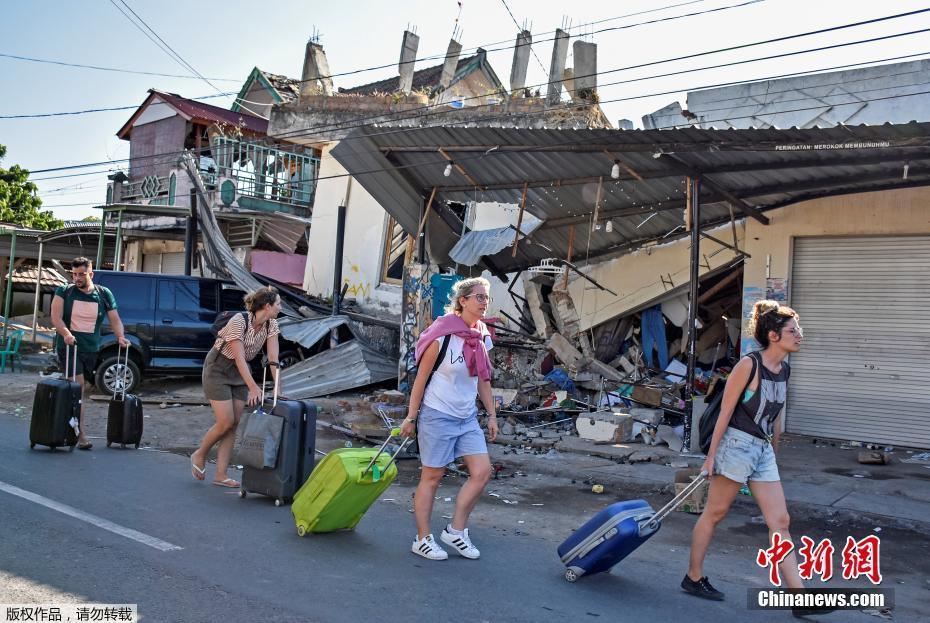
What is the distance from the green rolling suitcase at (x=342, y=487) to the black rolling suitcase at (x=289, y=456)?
75cm

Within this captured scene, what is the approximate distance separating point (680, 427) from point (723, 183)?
3.23 m

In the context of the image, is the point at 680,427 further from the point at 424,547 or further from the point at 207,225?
the point at 207,225

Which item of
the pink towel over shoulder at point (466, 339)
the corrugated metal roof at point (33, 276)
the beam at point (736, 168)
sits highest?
the beam at point (736, 168)

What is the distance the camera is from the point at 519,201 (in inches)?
516

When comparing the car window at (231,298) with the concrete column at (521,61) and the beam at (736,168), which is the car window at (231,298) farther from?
the concrete column at (521,61)

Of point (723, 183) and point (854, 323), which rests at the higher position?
point (723, 183)

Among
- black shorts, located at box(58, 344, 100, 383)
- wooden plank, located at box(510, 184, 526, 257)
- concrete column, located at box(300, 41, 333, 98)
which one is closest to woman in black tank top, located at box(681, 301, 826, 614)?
black shorts, located at box(58, 344, 100, 383)

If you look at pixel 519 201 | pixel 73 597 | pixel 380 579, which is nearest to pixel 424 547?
pixel 380 579

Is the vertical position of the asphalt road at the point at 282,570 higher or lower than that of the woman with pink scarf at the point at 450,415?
lower

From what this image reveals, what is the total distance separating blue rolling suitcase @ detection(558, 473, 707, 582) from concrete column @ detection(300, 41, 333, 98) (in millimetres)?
17909

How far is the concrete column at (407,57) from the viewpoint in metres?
19.9

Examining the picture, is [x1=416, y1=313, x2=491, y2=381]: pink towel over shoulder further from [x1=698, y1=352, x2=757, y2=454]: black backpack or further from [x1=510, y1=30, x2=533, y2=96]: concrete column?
[x1=510, y1=30, x2=533, y2=96]: concrete column

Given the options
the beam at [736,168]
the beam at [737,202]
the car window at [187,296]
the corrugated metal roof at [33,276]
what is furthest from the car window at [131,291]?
the corrugated metal roof at [33,276]

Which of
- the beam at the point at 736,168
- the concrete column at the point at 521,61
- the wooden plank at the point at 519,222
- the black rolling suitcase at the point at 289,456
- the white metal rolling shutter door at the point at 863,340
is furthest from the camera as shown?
the concrete column at the point at 521,61
